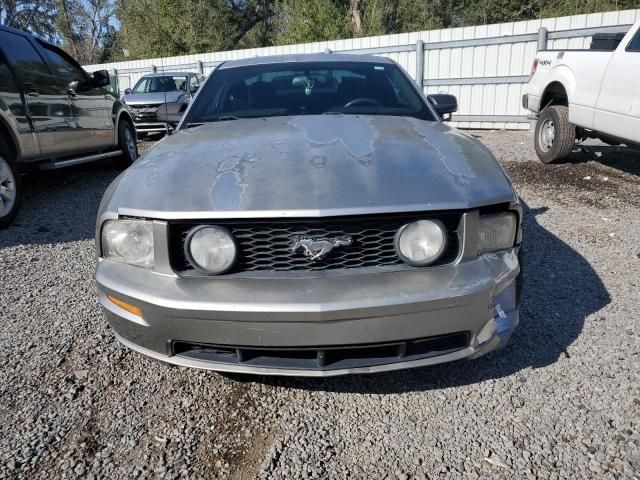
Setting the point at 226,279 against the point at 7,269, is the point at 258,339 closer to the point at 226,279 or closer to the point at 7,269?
the point at 226,279

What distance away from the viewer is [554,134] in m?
6.59

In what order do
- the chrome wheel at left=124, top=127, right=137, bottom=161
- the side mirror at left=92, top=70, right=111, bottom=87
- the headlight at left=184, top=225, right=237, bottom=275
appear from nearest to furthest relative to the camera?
the headlight at left=184, top=225, right=237, bottom=275
the side mirror at left=92, top=70, right=111, bottom=87
the chrome wheel at left=124, top=127, right=137, bottom=161

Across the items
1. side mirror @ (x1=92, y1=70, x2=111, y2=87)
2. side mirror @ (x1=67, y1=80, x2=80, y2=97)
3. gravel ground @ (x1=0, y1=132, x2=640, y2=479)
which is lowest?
gravel ground @ (x1=0, y1=132, x2=640, y2=479)

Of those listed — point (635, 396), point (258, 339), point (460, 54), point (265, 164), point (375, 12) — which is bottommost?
point (635, 396)

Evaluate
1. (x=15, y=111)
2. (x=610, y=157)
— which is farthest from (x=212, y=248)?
(x=610, y=157)

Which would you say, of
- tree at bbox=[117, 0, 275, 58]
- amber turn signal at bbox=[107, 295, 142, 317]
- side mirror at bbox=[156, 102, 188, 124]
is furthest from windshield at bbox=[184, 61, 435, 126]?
tree at bbox=[117, 0, 275, 58]

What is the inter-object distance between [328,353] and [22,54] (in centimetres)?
501

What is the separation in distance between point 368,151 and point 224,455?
4.53 ft

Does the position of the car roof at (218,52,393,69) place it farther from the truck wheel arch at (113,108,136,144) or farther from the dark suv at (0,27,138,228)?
the truck wheel arch at (113,108,136,144)

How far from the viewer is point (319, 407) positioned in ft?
6.66

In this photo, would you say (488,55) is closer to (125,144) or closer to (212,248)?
(125,144)

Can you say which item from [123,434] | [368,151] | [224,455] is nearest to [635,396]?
[368,151]

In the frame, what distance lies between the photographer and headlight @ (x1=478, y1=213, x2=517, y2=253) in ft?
6.15

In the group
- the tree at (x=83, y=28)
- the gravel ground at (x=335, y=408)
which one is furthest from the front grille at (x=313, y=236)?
the tree at (x=83, y=28)
